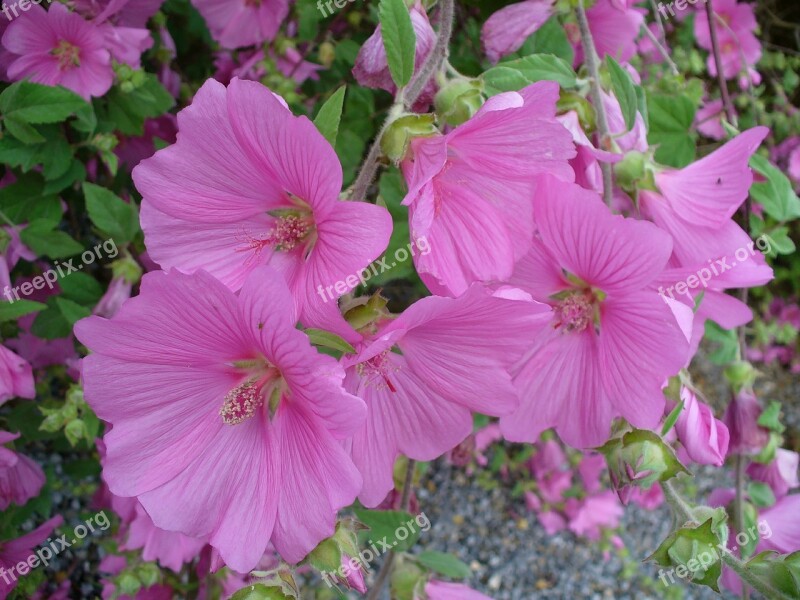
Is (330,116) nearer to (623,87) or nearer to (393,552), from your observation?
(623,87)

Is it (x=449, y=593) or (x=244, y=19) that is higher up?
(x=244, y=19)

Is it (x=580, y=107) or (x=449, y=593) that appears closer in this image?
(x=580, y=107)

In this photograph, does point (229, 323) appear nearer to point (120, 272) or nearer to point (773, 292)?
point (120, 272)

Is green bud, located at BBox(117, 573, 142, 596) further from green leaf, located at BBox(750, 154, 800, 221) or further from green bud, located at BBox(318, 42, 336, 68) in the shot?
green leaf, located at BBox(750, 154, 800, 221)

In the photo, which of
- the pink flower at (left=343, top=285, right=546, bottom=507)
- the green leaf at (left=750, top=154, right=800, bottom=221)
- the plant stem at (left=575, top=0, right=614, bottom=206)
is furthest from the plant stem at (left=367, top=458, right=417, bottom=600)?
the green leaf at (left=750, top=154, right=800, bottom=221)

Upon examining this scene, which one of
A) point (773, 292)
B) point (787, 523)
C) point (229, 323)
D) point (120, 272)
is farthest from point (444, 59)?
point (773, 292)

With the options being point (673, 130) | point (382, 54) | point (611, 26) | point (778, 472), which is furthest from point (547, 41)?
point (778, 472)
